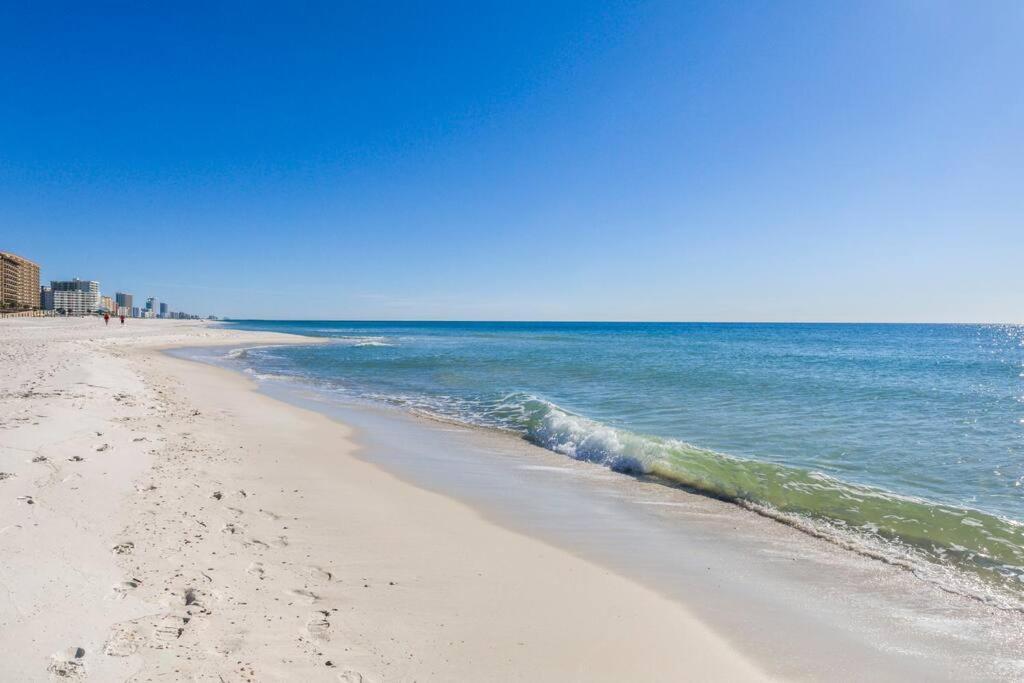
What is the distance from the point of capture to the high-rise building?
7018 inches

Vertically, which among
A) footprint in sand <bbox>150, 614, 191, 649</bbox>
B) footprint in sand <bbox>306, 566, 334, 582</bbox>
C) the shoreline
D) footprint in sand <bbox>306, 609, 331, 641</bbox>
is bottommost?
the shoreline

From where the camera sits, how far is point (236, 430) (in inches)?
439

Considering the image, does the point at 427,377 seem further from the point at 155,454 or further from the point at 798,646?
the point at 798,646

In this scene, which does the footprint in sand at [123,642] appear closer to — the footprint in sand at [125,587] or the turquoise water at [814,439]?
the footprint in sand at [125,587]

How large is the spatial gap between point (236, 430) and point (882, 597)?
11.7 metres

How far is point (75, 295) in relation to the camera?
178750mm

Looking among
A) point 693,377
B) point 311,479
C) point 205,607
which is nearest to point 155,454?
point 311,479

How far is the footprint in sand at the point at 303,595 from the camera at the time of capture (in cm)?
423

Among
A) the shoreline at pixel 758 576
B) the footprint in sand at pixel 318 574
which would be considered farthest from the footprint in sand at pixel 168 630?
the shoreline at pixel 758 576

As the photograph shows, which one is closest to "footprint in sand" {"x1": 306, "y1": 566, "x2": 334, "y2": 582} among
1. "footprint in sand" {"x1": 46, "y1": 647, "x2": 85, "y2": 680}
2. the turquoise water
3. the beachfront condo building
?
"footprint in sand" {"x1": 46, "y1": 647, "x2": 85, "y2": 680}

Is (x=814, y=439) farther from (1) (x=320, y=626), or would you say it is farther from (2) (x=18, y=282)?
(2) (x=18, y=282)

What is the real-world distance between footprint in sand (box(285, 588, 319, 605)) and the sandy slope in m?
0.02

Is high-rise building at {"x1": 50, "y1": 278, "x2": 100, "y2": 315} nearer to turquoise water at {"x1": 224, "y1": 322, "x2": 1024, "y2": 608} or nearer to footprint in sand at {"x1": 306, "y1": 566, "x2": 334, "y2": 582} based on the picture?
turquoise water at {"x1": 224, "y1": 322, "x2": 1024, "y2": 608}

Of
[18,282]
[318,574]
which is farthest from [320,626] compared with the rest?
[18,282]
